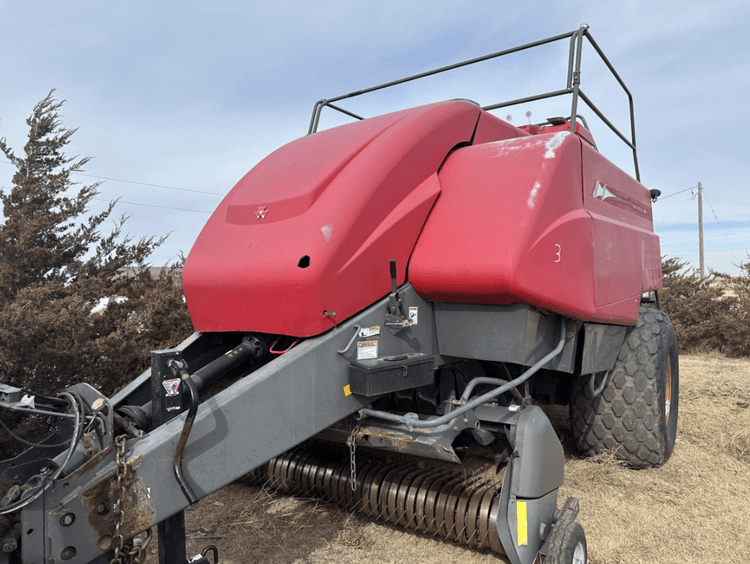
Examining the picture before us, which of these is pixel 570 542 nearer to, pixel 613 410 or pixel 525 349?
pixel 525 349

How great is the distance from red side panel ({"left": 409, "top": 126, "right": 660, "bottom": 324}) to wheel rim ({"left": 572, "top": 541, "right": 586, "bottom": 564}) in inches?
42.4

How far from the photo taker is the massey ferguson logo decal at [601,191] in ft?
10.9

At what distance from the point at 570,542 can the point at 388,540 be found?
1053mm

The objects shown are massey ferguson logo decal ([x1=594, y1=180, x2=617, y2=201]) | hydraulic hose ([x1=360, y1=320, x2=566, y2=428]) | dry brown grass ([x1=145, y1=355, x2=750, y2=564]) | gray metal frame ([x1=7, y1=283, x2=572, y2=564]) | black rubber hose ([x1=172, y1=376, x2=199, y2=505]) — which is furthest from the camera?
massey ferguson logo decal ([x1=594, y1=180, x2=617, y2=201])

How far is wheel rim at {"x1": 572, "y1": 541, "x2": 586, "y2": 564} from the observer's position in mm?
2639

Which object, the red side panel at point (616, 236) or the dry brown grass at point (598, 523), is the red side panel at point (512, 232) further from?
the dry brown grass at point (598, 523)

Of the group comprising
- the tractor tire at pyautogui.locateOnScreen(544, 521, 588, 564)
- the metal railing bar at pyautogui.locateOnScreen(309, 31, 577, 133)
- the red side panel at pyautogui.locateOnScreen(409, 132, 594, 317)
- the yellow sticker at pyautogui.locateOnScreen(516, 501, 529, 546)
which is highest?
the metal railing bar at pyautogui.locateOnScreen(309, 31, 577, 133)

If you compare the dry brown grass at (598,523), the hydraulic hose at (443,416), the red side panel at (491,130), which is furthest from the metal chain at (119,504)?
the red side panel at (491,130)

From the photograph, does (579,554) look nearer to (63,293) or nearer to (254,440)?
(254,440)

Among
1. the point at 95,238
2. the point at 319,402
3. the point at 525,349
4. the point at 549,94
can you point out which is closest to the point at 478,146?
the point at 549,94

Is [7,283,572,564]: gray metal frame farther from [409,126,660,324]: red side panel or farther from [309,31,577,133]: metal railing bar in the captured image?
[309,31,577,133]: metal railing bar

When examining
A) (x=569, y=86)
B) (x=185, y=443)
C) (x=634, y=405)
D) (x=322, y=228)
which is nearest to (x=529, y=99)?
(x=569, y=86)

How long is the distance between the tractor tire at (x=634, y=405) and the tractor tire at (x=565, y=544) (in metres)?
1.55

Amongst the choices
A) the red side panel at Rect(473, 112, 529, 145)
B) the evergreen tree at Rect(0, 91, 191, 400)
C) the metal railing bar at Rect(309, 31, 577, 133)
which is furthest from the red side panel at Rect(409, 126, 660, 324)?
the evergreen tree at Rect(0, 91, 191, 400)
